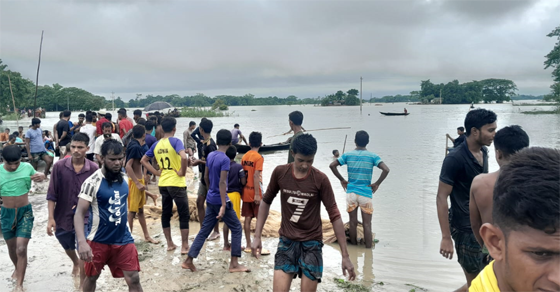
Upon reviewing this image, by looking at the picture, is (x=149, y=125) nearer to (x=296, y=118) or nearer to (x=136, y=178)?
→ (x=136, y=178)

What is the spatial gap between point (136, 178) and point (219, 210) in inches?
67.4

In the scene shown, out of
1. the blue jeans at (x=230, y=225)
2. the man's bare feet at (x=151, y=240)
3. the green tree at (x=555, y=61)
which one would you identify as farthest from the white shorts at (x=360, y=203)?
the green tree at (x=555, y=61)

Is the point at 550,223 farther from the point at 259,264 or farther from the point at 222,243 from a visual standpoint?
the point at 222,243

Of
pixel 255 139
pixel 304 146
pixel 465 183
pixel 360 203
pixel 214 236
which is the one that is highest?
pixel 304 146

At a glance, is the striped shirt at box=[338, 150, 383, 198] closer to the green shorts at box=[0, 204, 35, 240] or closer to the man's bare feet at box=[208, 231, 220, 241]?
the man's bare feet at box=[208, 231, 220, 241]

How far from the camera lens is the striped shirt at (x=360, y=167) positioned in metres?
6.26

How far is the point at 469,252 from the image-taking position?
3.56 metres

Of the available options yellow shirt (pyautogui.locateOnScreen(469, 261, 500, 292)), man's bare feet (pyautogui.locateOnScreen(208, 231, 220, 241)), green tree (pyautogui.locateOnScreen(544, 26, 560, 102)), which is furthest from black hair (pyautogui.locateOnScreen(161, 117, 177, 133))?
green tree (pyautogui.locateOnScreen(544, 26, 560, 102))

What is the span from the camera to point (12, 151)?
450cm

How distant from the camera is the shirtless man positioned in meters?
2.88

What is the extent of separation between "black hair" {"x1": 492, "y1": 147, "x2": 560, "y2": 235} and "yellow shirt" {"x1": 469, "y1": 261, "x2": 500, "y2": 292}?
→ 0.22 m

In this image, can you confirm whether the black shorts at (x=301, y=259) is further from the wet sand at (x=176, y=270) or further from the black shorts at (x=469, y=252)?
the wet sand at (x=176, y=270)

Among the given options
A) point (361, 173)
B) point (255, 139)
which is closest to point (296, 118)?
point (255, 139)

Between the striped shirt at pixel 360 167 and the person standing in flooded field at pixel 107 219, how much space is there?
3.64m
